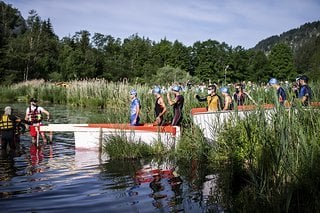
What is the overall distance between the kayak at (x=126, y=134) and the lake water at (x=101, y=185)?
61 cm

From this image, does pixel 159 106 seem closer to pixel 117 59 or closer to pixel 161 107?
pixel 161 107

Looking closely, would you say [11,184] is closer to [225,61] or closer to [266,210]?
[266,210]

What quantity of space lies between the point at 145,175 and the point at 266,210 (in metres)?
3.54

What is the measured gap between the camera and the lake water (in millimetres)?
5977

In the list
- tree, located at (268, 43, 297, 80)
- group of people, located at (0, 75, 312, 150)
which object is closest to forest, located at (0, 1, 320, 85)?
tree, located at (268, 43, 297, 80)

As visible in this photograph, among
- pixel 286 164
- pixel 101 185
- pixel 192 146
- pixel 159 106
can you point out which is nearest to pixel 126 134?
pixel 159 106

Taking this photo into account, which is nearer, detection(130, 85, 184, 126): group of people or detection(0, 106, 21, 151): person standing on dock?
detection(130, 85, 184, 126): group of people

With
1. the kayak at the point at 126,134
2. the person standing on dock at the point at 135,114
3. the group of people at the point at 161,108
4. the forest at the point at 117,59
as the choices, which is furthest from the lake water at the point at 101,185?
the forest at the point at 117,59

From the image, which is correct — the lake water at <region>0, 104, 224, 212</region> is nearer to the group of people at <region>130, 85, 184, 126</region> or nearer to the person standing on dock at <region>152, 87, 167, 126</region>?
the group of people at <region>130, 85, 184, 126</region>

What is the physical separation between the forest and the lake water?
3587 cm

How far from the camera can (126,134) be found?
10.0 meters

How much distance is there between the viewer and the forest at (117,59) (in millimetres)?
51125

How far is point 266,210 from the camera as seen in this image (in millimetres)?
4766

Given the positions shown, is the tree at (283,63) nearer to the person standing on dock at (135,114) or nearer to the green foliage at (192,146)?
the person standing on dock at (135,114)
